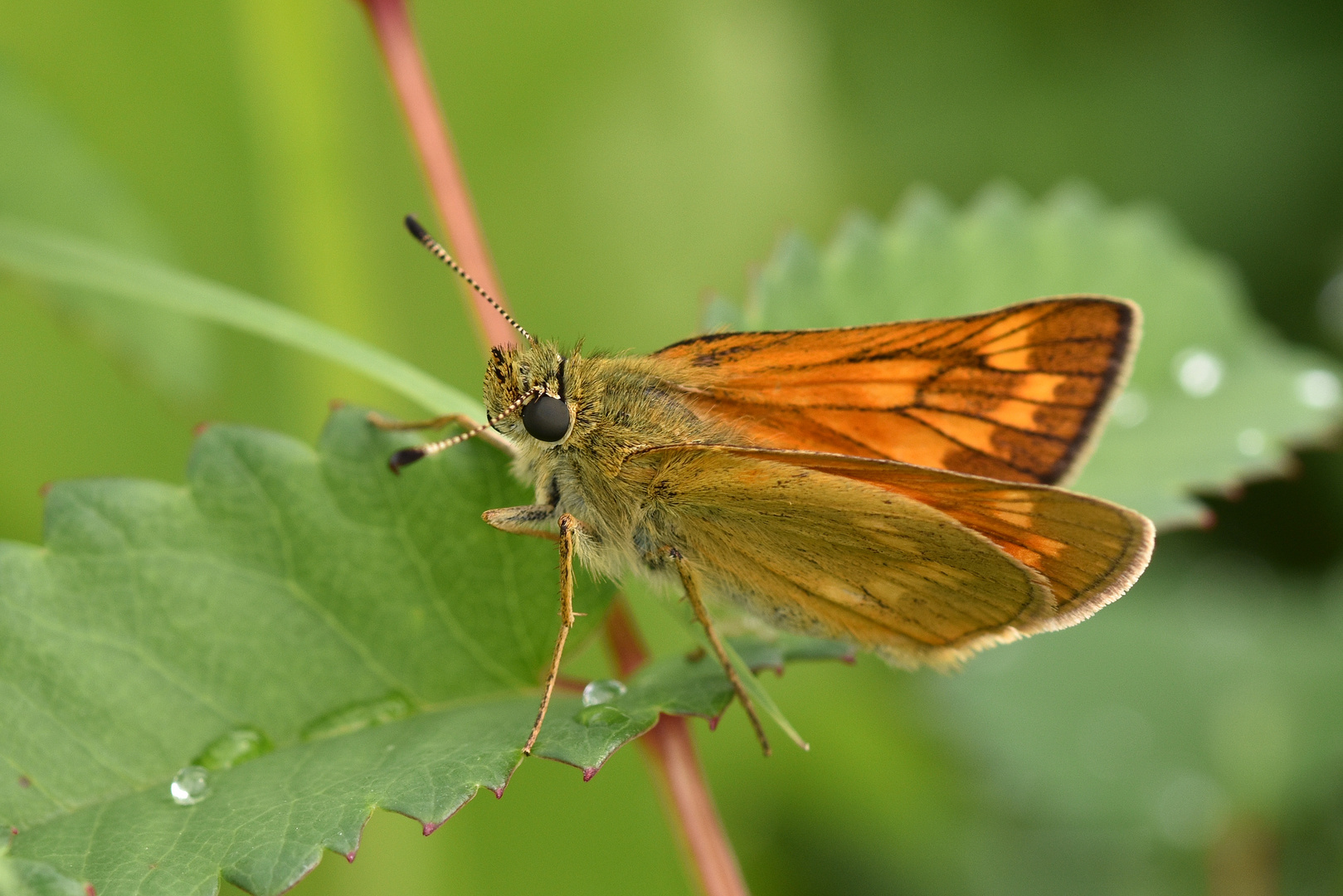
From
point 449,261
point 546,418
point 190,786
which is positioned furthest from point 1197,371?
point 190,786

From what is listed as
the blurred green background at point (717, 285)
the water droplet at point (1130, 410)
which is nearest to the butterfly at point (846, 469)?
the water droplet at point (1130, 410)

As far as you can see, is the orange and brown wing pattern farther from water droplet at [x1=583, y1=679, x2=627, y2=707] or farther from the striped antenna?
water droplet at [x1=583, y1=679, x2=627, y2=707]

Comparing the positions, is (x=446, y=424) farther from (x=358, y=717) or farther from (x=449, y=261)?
(x=358, y=717)

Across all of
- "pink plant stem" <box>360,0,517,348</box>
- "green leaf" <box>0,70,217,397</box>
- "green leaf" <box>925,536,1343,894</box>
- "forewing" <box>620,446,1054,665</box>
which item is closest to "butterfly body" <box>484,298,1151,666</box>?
"forewing" <box>620,446,1054,665</box>

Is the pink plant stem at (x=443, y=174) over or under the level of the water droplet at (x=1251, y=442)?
over

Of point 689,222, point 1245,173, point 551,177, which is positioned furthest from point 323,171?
point 1245,173

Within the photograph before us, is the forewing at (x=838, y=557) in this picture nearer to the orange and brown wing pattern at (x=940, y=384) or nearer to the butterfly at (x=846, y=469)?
the butterfly at (x=846, y=469)
